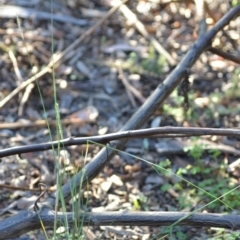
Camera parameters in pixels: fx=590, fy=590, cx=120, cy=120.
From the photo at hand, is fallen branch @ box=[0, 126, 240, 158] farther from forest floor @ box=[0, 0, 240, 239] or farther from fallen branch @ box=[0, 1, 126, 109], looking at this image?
fallen branch @ box=[0, 1, 126, 109]

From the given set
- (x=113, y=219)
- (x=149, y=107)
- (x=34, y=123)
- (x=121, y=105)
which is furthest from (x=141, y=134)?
(x=121, y=105)

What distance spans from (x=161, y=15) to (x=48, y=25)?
81 centimetres

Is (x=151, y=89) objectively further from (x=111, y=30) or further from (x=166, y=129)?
(x=166, y=129)

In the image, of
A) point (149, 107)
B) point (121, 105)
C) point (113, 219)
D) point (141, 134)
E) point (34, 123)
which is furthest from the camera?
point (121, 105)

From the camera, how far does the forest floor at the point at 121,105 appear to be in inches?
106

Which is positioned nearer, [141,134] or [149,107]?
[141,134]

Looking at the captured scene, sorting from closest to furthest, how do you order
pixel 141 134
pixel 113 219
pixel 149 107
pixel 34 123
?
pixel 141 134 → pixel 113 219 → pixel 149 107 → pixel 34 123

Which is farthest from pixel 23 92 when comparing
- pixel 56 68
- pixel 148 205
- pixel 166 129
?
pixel 166 129

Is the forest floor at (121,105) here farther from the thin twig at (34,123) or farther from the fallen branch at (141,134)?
the fallen branch at (141,134)

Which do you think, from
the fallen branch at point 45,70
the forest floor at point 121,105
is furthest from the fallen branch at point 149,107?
the fallen branch at point 45,70

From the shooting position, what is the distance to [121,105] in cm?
342

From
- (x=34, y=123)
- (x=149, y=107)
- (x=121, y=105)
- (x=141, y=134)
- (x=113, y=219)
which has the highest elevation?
(x=121, y=105)

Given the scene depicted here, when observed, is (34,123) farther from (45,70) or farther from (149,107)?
(149,107)

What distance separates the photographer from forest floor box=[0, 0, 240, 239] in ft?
8.86
